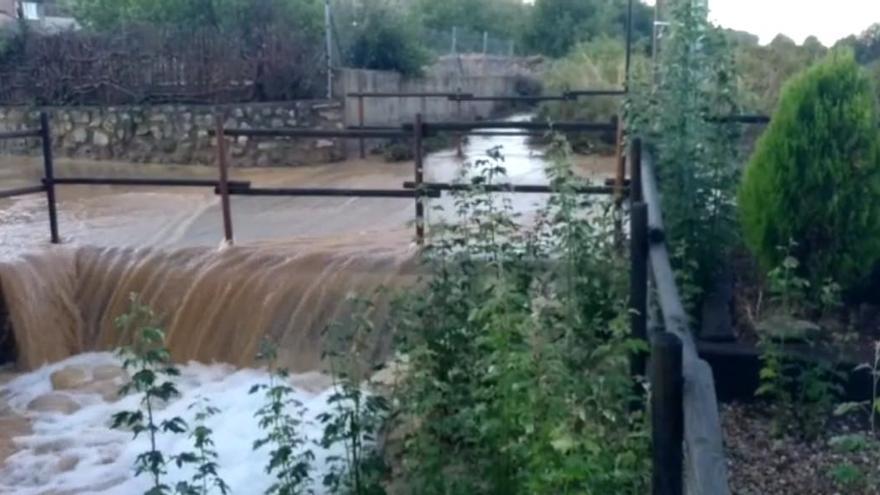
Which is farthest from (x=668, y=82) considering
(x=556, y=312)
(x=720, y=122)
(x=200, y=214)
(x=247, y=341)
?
(x=200, y=214)

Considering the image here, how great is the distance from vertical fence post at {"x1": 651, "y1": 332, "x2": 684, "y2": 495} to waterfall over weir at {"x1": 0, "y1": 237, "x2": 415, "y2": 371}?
5109 mm

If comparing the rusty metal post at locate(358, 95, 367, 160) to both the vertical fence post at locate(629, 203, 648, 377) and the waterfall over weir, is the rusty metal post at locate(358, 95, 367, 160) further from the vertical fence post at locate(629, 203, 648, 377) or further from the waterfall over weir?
the vertical fence post at locate(629, 203, 648, 377)

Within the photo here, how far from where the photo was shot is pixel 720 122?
5582 mm

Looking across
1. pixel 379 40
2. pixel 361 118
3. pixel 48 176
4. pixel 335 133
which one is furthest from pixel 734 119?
pixel 379 40

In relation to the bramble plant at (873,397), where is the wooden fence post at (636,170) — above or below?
above

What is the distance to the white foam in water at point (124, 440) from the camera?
5.65 m

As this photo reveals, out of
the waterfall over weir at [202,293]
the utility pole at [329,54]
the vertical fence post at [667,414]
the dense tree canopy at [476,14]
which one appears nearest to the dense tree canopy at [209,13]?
the utility pole at [329,54]

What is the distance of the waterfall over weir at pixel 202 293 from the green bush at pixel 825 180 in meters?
2.78

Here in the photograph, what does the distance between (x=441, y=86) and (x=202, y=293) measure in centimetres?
1220

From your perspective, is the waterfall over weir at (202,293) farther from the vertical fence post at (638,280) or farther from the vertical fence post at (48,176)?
the vertical fence post at (638,280)

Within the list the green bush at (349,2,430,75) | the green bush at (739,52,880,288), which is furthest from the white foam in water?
the green bush at (349,2,430,75)

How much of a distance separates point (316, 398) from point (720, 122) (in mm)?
2780

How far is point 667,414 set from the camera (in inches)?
68.1

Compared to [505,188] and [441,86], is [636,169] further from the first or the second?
[441,86]
